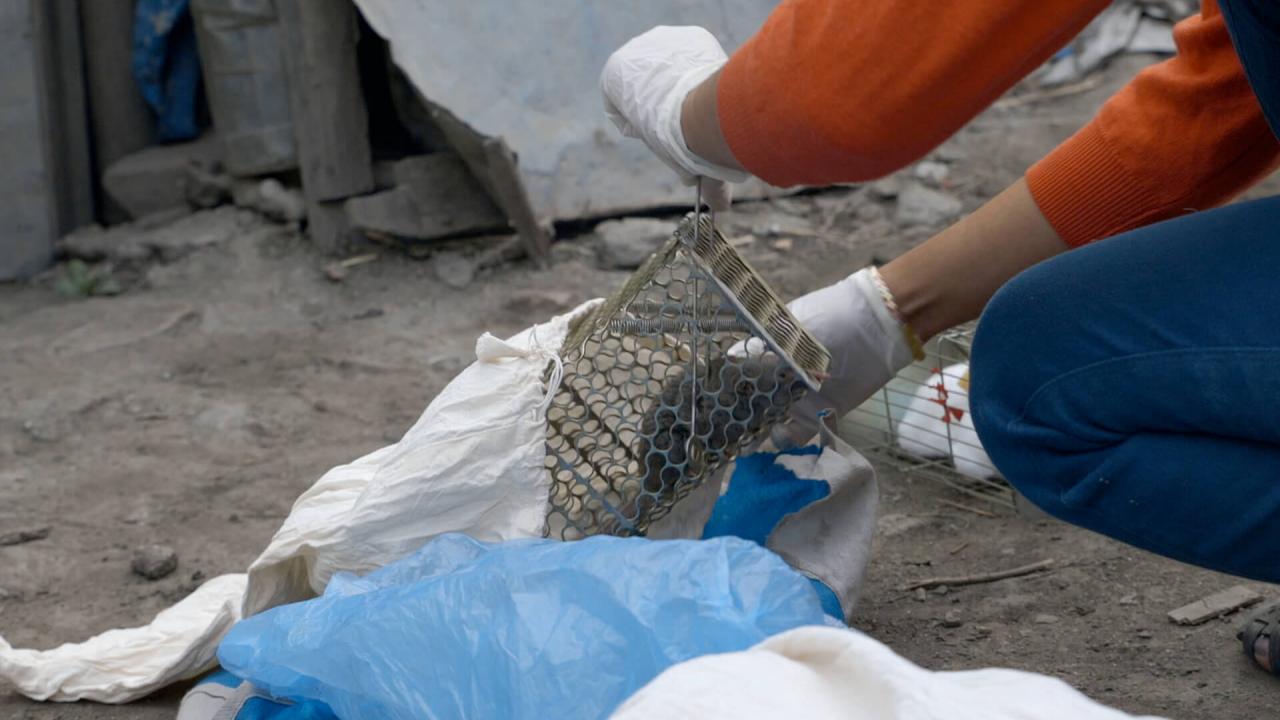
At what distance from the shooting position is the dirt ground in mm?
Result: 1689

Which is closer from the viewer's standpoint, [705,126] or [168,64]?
[705,126]

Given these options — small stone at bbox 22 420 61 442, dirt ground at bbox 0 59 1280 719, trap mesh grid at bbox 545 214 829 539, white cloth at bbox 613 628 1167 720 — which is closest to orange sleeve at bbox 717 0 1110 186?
trap mesh grid at bbox 545 214 829 539

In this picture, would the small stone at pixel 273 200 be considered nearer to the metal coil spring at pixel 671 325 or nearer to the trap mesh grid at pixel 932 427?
the trap mesh grid at pixel 932 427

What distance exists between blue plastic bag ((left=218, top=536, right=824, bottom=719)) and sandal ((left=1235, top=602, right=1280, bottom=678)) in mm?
655

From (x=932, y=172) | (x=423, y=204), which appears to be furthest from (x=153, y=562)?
(x=932, y=172)

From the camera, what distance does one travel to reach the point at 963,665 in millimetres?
1635

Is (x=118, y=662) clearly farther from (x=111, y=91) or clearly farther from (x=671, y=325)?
(x=111, y=91)

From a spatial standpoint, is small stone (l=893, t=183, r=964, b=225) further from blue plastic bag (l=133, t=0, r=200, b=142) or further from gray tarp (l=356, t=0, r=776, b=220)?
blue plastic bag (l=133, t=0, r=200, b=142)

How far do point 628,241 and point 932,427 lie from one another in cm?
158

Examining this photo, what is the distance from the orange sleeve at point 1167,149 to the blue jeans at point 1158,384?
314 mm

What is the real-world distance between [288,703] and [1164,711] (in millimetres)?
1006

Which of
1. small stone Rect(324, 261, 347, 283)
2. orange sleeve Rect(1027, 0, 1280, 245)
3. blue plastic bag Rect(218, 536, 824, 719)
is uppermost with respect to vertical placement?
orange sleeve Rect(1027, 0, 1280, 245)

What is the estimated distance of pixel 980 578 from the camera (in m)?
1.88

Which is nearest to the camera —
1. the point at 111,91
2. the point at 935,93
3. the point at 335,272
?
the point at 935,93
